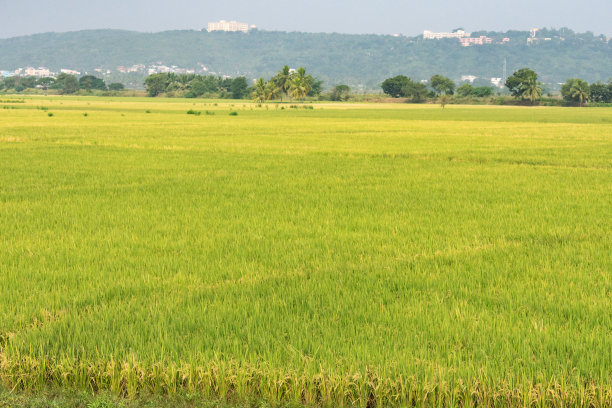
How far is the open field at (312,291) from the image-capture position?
13.3ft

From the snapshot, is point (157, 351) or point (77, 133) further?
point (77, 133)

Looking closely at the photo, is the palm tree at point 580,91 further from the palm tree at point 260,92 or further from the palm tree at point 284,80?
the palm tree at point 260,92

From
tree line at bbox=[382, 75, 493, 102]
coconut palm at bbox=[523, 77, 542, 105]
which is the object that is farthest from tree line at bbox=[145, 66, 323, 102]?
coconut palm at bbox=[523, 77, 542, 105]

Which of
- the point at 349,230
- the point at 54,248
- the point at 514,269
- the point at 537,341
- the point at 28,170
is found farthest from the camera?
the point at 28,170

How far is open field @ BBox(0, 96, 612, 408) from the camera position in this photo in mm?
4059

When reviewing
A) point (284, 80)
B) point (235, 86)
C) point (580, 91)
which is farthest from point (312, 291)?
point (235, 86)

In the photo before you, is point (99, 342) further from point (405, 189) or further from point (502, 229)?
point (405, 189)

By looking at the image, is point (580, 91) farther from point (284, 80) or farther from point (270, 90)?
point (270, 90)

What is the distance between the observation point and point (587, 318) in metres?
5.12

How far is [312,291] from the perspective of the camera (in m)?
5.89

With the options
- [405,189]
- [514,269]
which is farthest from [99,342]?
[405,189]

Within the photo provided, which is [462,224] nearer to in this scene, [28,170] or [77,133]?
[28,170]

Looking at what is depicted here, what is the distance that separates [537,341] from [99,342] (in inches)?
132

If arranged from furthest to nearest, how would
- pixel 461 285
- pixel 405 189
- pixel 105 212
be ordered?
pixel 405 189
pixel 105 212
pixel 461 285
